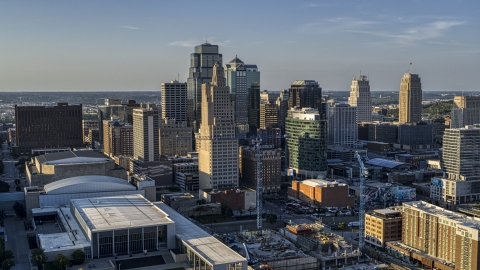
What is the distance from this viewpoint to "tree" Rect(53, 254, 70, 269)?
32438mm

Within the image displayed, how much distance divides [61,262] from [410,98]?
93.8 m

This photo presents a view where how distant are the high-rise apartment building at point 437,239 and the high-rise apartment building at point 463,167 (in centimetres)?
1914

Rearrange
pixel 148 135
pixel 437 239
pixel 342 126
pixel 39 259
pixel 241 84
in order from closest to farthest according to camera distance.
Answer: pixel 39 259 → pixel 437 239 → pixel 148 135 → pixel 342 126 → pixel 241 84

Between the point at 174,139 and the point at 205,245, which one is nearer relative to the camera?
the point at 205,245

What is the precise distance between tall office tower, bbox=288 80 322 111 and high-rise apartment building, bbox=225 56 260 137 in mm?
12270

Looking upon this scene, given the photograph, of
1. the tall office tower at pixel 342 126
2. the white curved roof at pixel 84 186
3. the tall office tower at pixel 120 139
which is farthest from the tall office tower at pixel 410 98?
the white curved roof at pixel 84 186

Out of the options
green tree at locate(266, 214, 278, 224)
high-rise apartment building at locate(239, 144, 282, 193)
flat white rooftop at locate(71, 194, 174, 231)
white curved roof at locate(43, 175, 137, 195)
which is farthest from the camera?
high-rise apartment building at locate(239, 144, 282, 193)

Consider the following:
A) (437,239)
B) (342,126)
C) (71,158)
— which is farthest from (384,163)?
(71,158)

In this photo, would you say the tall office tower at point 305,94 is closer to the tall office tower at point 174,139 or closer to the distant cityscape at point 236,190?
the distant cityscape at point 236,190

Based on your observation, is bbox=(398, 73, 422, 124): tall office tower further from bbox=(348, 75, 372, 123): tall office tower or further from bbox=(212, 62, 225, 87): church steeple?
bbox=(212, 62, 225, 87): church steeple

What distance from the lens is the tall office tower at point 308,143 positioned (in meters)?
68.4

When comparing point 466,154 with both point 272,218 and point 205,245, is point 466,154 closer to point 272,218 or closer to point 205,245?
point 272,218

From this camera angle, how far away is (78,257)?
3403cm

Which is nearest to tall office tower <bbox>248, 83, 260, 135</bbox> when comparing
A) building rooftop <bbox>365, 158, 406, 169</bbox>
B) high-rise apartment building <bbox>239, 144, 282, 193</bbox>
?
building rooftop <bbox>365, 158, 406, 169</bbox>
